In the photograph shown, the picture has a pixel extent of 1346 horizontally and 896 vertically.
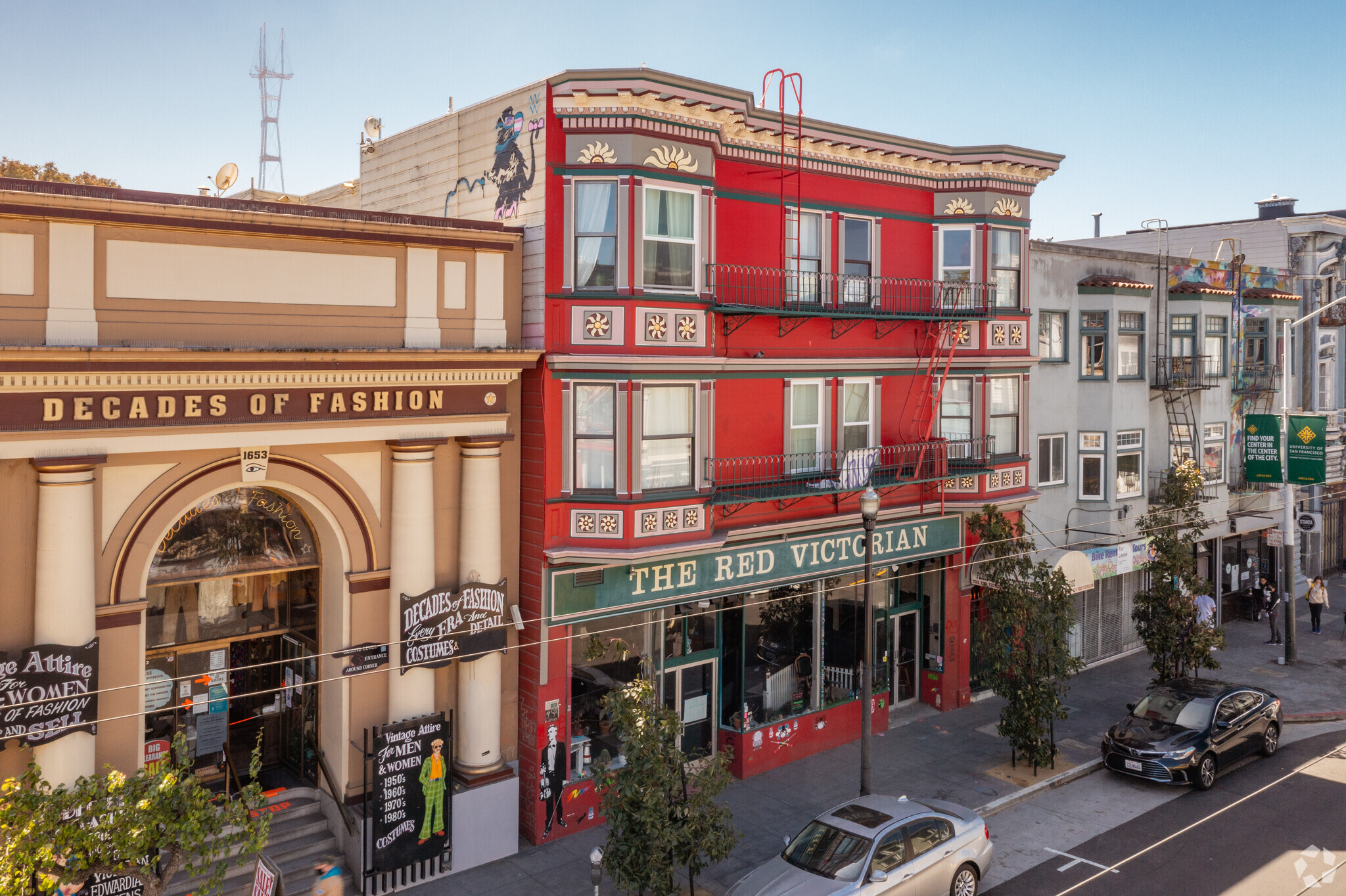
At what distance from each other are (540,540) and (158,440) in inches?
245

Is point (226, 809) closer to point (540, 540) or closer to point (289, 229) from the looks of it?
point (540, 540)

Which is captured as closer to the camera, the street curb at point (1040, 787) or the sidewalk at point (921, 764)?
the sidewalk at point (921, 764)

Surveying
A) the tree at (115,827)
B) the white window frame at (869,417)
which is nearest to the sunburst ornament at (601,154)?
the white window frame at (869,417)

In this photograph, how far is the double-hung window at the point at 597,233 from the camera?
17.2 meters

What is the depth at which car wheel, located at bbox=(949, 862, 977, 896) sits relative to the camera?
1476cm

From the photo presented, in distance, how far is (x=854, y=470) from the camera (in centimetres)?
2091

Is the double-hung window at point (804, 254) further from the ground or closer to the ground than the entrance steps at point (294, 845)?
further from the ground

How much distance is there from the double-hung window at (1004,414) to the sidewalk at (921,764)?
655cm

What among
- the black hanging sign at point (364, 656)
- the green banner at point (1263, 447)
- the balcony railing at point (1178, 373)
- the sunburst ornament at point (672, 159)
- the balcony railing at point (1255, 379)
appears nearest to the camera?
the black hanging sign at point (364, 656)

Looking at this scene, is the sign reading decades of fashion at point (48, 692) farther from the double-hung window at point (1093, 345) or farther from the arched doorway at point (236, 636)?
the double-hung window at point (1093, 345)

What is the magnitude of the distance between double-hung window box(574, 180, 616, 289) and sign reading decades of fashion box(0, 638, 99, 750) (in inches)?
372

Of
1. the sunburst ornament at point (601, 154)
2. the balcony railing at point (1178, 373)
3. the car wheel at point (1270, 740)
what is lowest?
the car wheel at point (1270, 740)

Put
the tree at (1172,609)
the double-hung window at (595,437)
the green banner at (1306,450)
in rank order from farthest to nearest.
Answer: the green banner at (1306,450) < the tree at (1172,609) < the double-hung window at (595,437)

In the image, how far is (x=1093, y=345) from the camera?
27.5m
